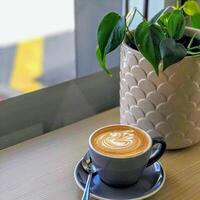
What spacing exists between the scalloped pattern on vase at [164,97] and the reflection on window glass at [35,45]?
207mm

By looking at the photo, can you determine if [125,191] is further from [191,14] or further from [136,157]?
[191,14]

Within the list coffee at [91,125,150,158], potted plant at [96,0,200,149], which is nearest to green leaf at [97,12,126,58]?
potted plant at [96,0,200,149]

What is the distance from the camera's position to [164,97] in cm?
65

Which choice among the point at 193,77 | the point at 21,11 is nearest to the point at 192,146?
the point at 193,77

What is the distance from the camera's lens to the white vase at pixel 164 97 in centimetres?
63

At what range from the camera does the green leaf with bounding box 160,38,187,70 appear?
0.56 metres

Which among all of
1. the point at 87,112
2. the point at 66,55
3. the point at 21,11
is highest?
the point at 21,11

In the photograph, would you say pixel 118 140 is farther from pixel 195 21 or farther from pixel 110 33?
pixel 195 21

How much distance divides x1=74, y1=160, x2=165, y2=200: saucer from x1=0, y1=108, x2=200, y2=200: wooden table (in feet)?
0.05

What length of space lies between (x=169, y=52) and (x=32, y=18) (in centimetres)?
34

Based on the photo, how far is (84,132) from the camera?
78 centimetres

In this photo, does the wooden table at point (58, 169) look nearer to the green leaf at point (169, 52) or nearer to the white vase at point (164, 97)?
the white vase at point (164, 97)

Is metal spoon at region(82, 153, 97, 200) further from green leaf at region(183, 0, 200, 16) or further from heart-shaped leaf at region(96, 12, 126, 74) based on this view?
green leaf at region(183, 0, 200, 16)

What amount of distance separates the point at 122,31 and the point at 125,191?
25 cm
